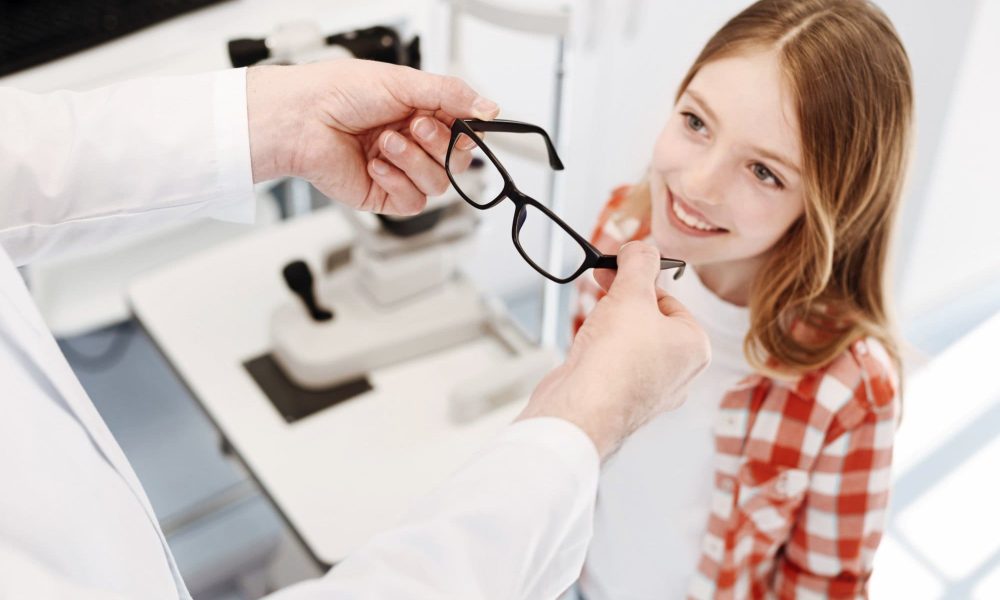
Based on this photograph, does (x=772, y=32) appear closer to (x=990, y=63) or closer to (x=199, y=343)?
(x=199, y=343)

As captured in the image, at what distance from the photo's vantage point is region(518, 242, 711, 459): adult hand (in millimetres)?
733

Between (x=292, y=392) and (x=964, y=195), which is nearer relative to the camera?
(x=292, y=392)

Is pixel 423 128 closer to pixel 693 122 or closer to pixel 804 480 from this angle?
pixel 693 122

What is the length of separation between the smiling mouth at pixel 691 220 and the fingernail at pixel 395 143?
0.29 m

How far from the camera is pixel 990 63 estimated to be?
1746 mm

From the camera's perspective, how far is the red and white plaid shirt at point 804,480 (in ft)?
3.34

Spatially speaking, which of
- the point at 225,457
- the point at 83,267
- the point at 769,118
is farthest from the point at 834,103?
the point at 225,457

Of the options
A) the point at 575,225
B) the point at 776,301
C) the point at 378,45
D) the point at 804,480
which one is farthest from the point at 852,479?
the point at 575,225

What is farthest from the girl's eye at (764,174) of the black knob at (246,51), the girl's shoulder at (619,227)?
the black knob at (246,51)

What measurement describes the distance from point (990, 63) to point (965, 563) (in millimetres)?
937

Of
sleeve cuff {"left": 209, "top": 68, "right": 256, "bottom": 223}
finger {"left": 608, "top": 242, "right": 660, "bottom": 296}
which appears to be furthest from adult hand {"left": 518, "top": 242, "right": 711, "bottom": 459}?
sleeve cuff {"left": 209, "top": 68, "right": 256, "bottom": 223}

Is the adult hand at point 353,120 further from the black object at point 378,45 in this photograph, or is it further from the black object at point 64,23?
the black object at point 64,23

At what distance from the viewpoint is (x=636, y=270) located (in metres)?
0.79

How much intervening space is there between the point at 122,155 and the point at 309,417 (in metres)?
0.49
